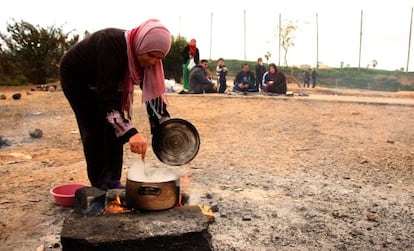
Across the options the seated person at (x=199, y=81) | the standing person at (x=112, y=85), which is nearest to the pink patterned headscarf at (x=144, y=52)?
the standing person at (x=112, y=85)

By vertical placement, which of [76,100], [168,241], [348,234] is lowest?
[348,234]

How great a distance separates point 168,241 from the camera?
8.63 ft

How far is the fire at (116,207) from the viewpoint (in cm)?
295

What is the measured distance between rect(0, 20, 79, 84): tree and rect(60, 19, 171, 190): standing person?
621 inches

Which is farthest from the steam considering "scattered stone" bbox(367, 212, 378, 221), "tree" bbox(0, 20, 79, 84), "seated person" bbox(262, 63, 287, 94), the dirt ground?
"tree" bbox(0, 20, 79, 84)

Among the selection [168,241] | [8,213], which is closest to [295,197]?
[168,241]

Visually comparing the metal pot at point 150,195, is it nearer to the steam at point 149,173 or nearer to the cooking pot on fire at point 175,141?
the steam at point 149,173

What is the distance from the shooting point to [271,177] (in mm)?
4949

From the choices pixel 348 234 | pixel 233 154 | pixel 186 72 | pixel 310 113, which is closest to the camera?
pixel 348 234

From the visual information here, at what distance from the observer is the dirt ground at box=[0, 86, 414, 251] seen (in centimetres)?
338

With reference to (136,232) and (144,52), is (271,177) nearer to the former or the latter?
(144,52)


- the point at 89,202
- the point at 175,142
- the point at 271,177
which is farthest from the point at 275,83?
the point at 89,202

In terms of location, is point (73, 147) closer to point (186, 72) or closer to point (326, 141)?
point (326, 141)

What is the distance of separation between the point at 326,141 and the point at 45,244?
5.09 metres
